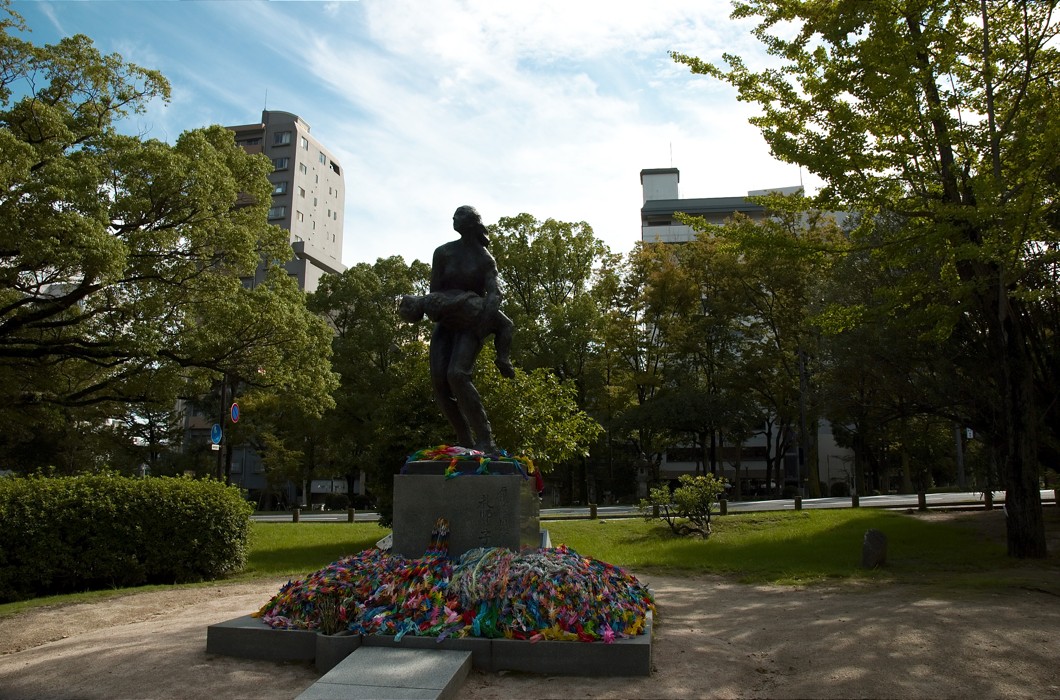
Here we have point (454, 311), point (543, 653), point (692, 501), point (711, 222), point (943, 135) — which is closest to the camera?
point (543, 653)

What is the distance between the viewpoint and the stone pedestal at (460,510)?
6.70m

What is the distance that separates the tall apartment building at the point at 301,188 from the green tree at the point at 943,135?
42515 millimetres

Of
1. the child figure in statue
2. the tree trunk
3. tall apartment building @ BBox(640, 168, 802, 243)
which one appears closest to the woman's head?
the child figure in statue

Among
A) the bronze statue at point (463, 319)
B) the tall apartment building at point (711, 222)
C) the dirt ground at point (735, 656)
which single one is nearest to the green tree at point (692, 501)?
the dirt ground at point (735, 656)

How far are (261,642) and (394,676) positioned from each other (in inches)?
65.2

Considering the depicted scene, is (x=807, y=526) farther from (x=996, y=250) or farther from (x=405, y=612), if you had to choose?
(x=405, y=612)

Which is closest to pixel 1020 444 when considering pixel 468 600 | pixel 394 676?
pixel 468 600

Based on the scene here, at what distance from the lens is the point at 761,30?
41.6 feet

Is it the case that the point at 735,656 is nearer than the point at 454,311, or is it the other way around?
the point at 735,656

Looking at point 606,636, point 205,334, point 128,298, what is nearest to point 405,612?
point 606,636

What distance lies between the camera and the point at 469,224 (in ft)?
26.4

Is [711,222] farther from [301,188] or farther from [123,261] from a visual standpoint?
[123,261]

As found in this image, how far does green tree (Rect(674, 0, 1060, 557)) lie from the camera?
11.0 meters

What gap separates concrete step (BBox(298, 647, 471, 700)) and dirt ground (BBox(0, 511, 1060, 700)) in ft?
0.74
